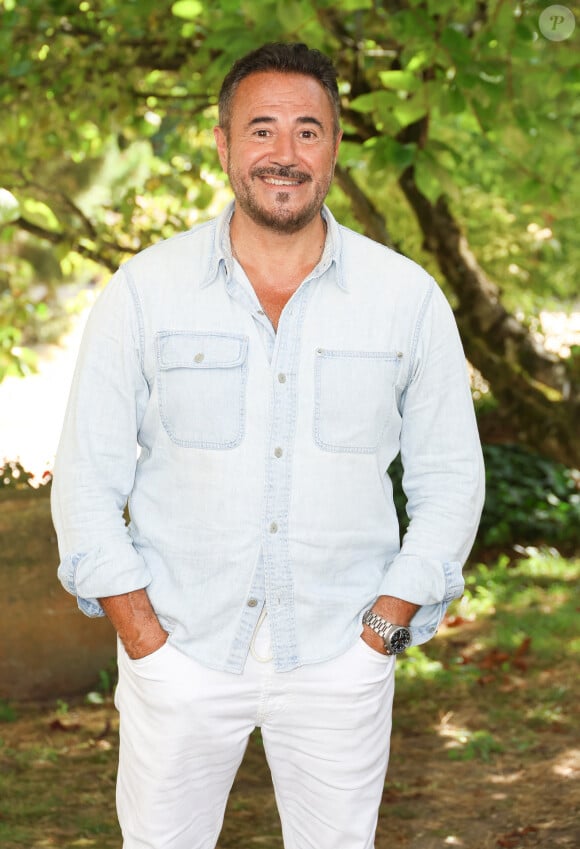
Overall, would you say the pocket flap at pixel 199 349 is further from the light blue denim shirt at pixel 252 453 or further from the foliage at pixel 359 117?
the foliage at pixel 359 117

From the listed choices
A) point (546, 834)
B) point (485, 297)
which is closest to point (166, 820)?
point (546, 834)

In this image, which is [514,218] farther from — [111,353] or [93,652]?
[111,353]

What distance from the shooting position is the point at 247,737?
274cm

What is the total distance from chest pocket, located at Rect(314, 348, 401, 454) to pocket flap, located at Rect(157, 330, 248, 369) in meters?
0.20

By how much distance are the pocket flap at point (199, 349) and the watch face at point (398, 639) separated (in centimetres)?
75

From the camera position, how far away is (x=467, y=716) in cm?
555

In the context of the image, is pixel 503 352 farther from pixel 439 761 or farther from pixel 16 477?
pixel 16 477

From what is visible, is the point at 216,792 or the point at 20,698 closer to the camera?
the point at 216,792

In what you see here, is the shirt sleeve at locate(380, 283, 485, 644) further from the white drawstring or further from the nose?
the nose

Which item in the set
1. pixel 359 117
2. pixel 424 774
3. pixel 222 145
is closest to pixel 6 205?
pixel 222 145

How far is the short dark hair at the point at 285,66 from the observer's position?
2.77 metres

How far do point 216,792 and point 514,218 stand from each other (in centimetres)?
834

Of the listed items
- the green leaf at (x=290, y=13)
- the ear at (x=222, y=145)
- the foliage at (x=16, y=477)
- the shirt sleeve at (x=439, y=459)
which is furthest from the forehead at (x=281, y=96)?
the foliage at (x=16, y=477)

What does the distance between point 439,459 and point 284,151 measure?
85cm
